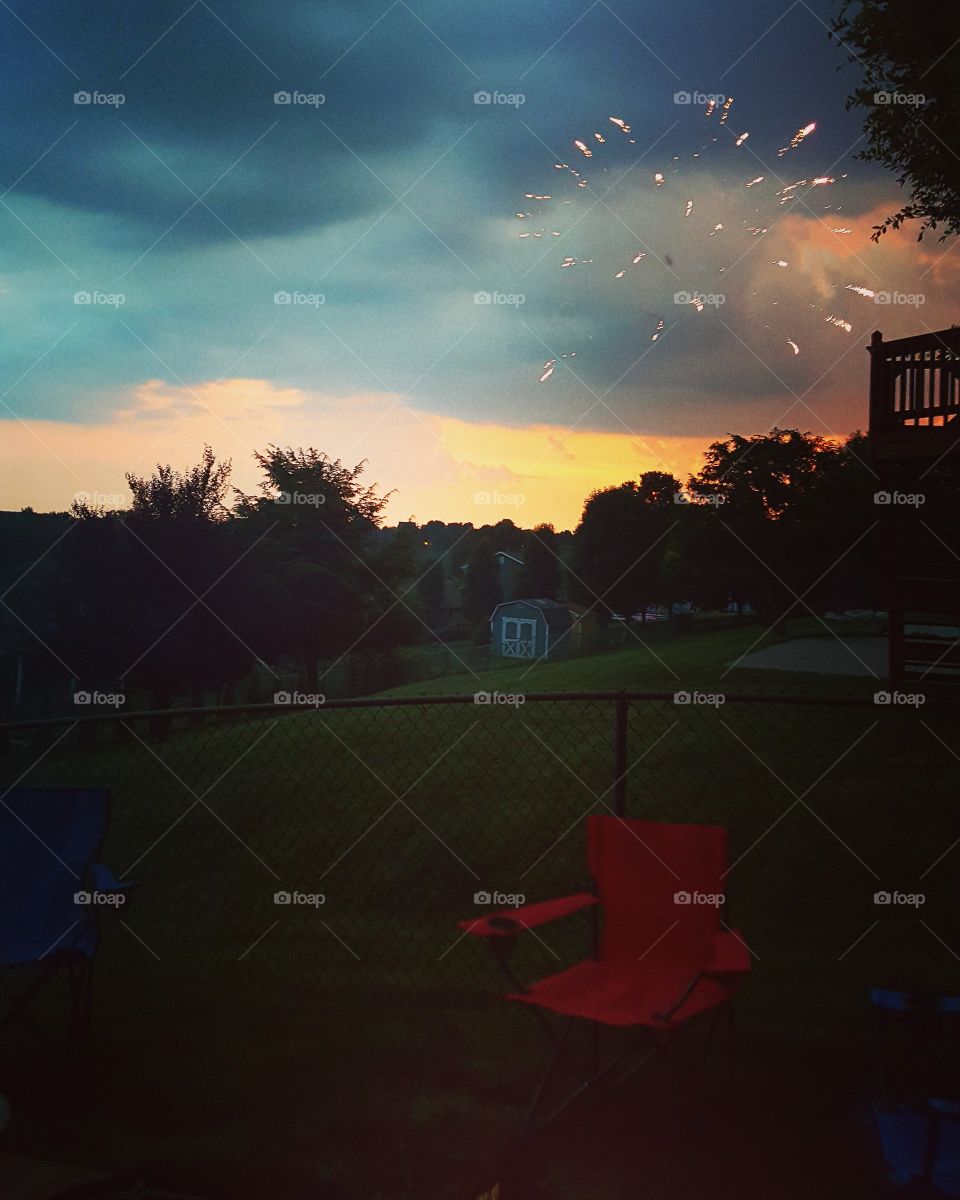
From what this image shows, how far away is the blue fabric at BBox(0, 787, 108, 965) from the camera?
12.9 feet

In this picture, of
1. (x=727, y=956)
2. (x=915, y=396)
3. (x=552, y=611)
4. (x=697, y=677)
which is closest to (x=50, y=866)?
(x=727, y=956)

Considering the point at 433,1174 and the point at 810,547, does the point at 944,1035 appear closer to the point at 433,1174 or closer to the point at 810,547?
the point at 433,1174

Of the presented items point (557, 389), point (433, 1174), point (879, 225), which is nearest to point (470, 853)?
point (433, 1174)

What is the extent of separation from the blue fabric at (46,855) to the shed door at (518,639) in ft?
155

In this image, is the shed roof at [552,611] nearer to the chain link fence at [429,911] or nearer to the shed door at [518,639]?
the shed door at [518,639]

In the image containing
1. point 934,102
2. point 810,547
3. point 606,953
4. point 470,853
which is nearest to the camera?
point 606,953

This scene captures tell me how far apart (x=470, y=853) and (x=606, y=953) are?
13.2 feet

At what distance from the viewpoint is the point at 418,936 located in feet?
18.0

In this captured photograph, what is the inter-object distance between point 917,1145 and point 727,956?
85cm

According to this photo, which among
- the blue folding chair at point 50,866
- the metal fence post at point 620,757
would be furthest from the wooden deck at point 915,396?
the blue folding chair at point 50,866

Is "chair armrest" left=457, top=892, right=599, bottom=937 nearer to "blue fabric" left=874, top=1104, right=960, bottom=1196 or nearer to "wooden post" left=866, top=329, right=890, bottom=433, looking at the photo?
"blue fabric" left=874, top=1104, right=960, bottom=1196

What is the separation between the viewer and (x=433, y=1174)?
9.32ft

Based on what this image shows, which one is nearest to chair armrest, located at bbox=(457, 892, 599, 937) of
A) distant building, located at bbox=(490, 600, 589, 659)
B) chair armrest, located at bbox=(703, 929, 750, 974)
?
chair armrest, located at bbox=(703, 929, 750, 974)

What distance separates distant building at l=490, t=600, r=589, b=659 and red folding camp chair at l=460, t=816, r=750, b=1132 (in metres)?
44.4
